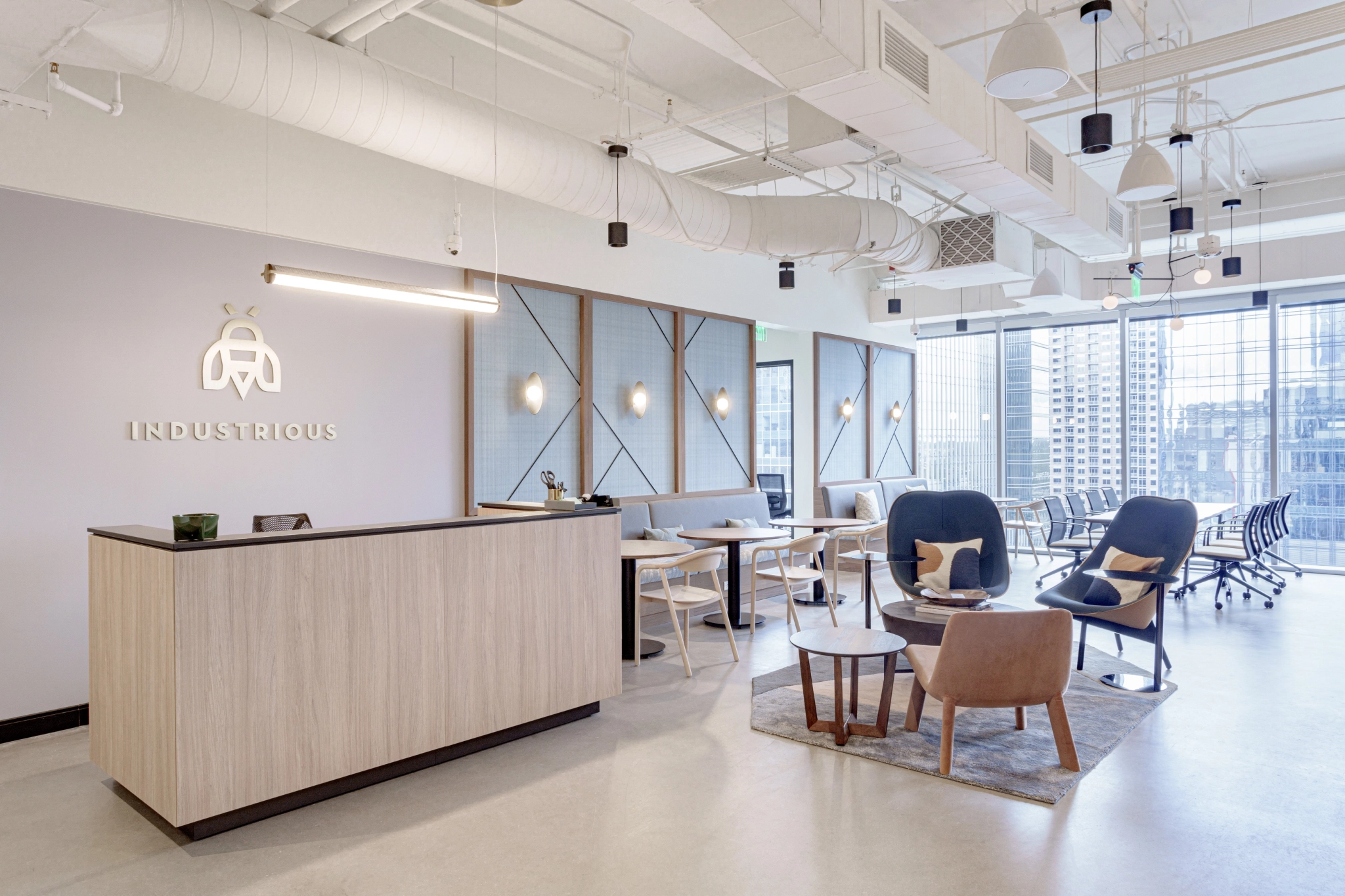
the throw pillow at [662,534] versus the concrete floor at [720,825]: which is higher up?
the throw pillow at [662,534]

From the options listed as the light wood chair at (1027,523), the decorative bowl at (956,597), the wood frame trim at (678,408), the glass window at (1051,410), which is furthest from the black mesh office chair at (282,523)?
the glass window at (1051,410)

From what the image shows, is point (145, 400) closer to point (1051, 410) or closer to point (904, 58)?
point (904, 58)

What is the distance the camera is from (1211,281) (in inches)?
395

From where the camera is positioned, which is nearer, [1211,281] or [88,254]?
[88,254]

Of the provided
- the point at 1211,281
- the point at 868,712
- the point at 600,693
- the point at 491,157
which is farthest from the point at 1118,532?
the point at 1211,281

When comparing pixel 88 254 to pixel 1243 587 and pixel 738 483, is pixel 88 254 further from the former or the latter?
pixel 1243 587

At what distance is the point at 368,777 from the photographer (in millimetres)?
3889

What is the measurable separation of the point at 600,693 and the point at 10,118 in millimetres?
4474

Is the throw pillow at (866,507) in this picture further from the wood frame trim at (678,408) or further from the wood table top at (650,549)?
the wood table top at (650,549)

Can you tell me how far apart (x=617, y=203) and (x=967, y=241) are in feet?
13.0

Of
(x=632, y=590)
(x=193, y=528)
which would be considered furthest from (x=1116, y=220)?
(x=193, y=528)

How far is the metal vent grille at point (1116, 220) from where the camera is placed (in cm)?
755

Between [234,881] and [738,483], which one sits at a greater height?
[738,483]

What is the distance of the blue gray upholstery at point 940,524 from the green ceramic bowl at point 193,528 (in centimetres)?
456
